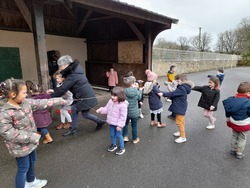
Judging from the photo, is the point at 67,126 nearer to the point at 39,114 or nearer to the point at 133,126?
the point at 39,114

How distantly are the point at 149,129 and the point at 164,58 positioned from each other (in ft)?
39.9

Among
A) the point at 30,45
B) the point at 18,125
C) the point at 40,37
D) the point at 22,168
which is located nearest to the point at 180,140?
the point at 22,168

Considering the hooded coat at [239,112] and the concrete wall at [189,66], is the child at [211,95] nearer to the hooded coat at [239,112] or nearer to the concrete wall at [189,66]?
the hooded coat at [239,112]

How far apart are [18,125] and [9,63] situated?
603 centimetres

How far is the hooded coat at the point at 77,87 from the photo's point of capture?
3332 millimetres

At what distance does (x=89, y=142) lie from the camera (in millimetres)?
3506

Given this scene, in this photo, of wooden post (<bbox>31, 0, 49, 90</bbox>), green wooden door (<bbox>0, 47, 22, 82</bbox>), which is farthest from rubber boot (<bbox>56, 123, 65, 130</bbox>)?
green wooden door (<bbox>0, 47, 22, 82</bbox>)

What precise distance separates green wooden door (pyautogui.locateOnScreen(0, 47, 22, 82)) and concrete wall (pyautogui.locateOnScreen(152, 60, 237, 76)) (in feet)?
32.1

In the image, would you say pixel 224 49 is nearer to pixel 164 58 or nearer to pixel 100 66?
pixel 164 58

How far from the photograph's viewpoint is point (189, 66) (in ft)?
63.1

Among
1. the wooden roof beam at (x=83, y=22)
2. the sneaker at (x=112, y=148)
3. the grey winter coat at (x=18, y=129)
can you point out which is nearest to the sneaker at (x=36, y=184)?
the grey winter coat at (x=18, y=129)

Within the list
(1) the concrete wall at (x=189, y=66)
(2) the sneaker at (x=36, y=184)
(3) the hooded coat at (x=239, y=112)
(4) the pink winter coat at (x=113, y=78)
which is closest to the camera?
(2) the sneaker at (x=36, y=184)

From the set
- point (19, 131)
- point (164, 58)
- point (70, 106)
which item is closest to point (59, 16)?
point (70, 106)

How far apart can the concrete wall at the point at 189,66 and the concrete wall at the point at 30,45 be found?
23.6ft
